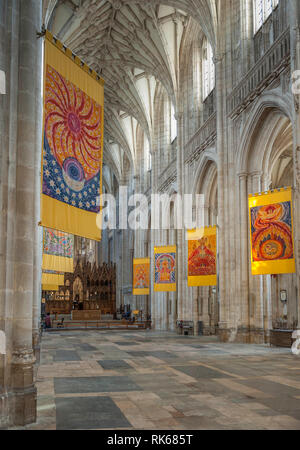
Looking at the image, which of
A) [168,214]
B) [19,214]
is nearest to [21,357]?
[19,214]

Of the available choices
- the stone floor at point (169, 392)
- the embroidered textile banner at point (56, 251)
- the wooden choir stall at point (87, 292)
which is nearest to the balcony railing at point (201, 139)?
the embroidered textile banner at point (56, 251)

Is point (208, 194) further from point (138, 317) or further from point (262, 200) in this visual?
point (138, 317)

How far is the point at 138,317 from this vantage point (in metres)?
36.7

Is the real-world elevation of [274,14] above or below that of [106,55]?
below

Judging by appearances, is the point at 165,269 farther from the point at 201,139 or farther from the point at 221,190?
the point at 201,139

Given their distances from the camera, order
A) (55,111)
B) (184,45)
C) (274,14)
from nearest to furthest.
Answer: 1. (55,111)
2. (274,14)
3. (184,45)

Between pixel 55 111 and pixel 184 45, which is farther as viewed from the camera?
pixel 184 45

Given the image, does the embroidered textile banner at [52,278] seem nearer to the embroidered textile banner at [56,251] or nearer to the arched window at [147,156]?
the embroidered textile banner at [56,251]

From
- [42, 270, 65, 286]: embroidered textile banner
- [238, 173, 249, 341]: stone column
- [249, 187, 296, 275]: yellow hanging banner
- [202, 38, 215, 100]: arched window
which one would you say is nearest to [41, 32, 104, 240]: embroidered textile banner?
[249, 187, 296, 275]: yellow hanging banner

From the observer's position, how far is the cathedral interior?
5.80 metres

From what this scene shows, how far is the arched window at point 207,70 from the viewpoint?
24148 mm

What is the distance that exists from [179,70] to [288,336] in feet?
57.4

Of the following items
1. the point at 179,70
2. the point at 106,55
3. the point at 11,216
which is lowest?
the point at 11,216

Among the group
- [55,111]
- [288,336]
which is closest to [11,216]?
[55,111]
